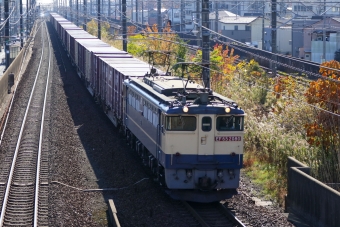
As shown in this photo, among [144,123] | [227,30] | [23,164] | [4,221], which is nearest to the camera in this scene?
[4,221]

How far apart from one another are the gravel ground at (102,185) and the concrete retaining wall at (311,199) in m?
0.41

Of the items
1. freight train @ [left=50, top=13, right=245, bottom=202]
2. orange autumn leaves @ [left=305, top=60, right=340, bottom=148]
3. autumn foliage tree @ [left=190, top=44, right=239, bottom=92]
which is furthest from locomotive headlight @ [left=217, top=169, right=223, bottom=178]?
autumn foliage tree @ [left=190, top=44, right=239, bottom=92]

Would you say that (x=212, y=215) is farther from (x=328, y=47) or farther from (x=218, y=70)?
(x=328, y=47)

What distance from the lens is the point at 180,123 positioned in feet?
41.0

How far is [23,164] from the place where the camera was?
1675 cm

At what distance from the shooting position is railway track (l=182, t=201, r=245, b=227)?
38.0 feet

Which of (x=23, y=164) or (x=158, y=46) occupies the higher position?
(x=158, y=46)

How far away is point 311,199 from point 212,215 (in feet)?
6.89

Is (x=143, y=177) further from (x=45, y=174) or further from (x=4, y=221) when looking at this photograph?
(x=4, y=221)

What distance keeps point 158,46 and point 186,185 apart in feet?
80.2

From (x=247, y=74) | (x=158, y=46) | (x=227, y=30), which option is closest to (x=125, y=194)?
(x=247, y=74)

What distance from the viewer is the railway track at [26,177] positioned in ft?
40.0

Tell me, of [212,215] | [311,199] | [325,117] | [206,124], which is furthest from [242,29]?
[311,199]

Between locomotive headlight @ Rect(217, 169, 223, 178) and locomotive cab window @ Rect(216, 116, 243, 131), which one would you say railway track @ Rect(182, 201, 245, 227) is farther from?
locomotive cab window @ Rect(216, 116, 243, 131)
